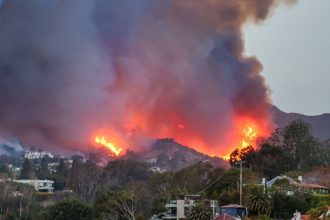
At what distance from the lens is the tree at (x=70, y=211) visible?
5372cm

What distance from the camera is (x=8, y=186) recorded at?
69.5 metres

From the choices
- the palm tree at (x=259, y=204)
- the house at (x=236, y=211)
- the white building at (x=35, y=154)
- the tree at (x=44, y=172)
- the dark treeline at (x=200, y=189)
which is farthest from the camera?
the white building at (x=35, y=154)

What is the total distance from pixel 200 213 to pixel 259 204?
416 centimetres

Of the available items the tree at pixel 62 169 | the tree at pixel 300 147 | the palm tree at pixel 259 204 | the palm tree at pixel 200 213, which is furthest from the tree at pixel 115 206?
the tree at pixel 62 169

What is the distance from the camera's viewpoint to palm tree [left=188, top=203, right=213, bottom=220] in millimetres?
42094

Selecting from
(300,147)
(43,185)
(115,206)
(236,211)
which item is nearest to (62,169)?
(43,185)

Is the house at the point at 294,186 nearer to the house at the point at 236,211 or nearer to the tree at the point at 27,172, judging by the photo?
the house at the point at 236,211

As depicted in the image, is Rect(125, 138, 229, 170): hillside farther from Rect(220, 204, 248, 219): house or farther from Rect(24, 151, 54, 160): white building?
Rect(220, 204, 248, 219): house

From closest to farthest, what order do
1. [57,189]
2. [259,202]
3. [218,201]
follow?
[259,202], [218,201], [57,189]

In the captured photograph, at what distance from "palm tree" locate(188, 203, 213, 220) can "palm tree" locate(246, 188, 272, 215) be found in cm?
283

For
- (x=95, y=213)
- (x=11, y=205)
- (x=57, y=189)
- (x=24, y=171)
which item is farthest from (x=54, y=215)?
(x=24, y=171)

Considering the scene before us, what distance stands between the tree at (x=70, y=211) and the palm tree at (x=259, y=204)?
57.1 feet

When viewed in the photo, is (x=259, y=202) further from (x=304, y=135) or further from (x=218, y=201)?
(x=304, y=135)

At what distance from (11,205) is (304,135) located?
31.9 metres
